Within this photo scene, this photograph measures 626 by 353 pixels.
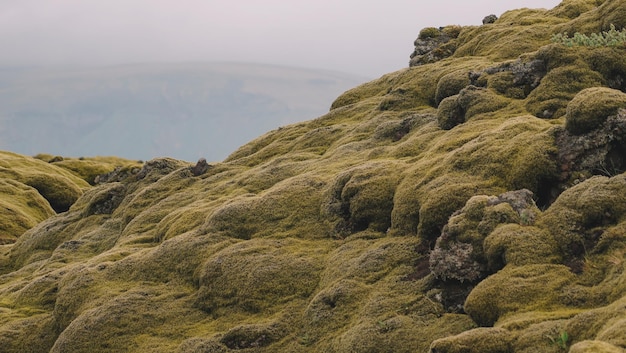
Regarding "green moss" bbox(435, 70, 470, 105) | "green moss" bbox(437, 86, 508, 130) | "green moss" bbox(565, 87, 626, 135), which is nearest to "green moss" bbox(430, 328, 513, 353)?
"green moss" bbox(565, 87, 626, 135)

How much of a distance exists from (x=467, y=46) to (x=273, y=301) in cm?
3895

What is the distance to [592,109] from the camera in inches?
1046

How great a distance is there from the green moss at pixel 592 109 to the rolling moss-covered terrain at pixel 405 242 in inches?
2.9

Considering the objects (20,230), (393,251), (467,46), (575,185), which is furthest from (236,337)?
(20,230)

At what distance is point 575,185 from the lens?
80.7ft

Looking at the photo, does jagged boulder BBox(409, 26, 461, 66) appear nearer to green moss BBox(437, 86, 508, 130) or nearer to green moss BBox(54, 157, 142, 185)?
green moss BBox(437, 86, 508, 130)

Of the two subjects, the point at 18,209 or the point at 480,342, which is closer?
the point at 480,342

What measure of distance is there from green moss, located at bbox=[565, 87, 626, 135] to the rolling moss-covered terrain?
0.24ft

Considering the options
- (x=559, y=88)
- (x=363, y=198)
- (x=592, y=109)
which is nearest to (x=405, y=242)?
(x=363, y=198)

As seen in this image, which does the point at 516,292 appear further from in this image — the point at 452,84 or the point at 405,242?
the point at 452,84

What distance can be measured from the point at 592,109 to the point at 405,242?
9432 mm

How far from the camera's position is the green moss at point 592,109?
26.4 meters

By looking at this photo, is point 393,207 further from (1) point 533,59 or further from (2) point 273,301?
(1) point 533,59

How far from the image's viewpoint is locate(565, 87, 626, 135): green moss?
2644 cm
